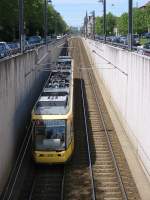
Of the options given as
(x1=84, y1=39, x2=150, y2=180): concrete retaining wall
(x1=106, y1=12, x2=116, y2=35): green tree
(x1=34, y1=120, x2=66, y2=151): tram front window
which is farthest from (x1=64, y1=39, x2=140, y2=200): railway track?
(x1=106, y1=12, x2=116, y2=35): green tree

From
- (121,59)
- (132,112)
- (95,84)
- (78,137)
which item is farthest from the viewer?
(95,84)

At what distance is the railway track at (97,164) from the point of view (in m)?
21.8

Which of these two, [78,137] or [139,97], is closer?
[139,97]

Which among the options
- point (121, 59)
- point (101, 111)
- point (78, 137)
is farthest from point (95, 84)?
point (78, 137)

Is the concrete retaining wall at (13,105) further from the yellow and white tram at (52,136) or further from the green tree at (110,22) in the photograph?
the green tree at (110,22)

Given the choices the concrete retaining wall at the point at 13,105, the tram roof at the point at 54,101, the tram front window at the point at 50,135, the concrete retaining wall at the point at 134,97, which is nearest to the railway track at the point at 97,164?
the concrete retaining wall at the point at 134,97

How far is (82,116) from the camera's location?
119 ft

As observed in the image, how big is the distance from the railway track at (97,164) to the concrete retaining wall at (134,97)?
99cm

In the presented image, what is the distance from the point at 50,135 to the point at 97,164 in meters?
2.82

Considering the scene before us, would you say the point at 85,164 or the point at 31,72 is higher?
the point at 31,72

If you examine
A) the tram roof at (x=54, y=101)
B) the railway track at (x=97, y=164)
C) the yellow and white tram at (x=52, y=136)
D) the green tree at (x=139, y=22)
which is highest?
the green tree at (x=139, y=22)

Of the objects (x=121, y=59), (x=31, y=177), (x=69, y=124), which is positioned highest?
(x=121, y=59)

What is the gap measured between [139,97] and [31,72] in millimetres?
12008

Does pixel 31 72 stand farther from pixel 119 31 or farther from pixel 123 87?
pixel 119 31
